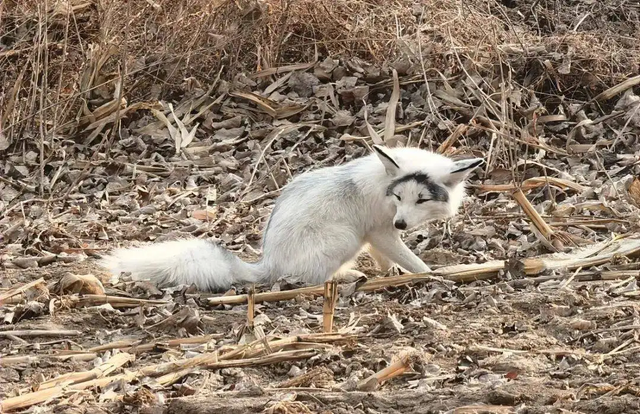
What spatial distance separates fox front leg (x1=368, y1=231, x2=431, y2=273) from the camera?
19.0 ft

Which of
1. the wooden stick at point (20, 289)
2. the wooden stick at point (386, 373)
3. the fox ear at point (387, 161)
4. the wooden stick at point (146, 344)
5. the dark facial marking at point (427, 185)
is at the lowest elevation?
the wooden stick at point (20, 289)

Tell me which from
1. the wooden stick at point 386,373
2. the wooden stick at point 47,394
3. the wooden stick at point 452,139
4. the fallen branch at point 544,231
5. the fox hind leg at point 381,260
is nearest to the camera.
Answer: the wooden stick at point 47,394

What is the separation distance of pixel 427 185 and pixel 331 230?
60 cm

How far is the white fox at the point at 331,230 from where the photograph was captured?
561 cm

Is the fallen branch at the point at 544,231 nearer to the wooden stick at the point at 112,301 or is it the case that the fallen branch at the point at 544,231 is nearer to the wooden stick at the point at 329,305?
the wooden stick at the point at 329,305

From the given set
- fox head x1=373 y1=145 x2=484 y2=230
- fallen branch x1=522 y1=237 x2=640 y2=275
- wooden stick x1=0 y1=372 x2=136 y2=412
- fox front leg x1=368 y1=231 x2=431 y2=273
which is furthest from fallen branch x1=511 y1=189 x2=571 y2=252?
wooden stick x1=0 y1=372 x2=136 y2=412

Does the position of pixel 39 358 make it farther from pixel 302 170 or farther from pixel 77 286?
pixel 302 170

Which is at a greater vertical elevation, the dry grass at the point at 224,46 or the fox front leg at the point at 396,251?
the dry grass at the point at 224,46

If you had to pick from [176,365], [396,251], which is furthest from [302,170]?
[176,365]

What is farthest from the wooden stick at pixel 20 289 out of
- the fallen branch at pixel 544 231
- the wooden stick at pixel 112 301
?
the fallen branch at pixel 544 231

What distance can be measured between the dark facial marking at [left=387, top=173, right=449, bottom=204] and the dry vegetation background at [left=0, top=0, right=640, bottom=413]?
45 centimetres

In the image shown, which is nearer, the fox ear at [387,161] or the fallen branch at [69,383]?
the fallen branch at [69,383]

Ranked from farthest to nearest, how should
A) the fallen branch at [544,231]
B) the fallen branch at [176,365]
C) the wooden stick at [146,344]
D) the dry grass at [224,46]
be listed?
the dry grass at [224,46] → the fallen branch at [544,231] → the wooden stick at [146,344] → the fallen branch at [176,365]

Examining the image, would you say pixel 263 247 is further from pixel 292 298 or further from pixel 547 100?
pixel 547 100
